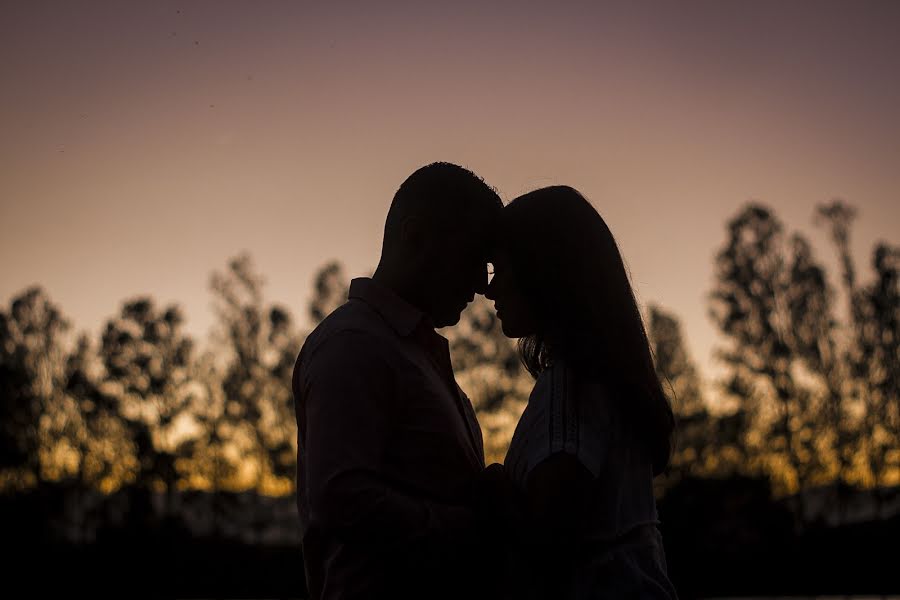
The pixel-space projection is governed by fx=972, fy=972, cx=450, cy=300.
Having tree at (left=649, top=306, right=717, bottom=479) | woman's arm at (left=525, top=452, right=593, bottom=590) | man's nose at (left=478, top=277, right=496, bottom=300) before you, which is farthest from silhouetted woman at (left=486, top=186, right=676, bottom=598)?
tree at (left=649, top=306, right=717, bottom=479)

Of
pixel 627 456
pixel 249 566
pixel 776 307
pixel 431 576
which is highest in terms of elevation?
pixel 776 307

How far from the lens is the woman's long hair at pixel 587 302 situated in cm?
353

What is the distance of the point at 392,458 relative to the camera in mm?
3668

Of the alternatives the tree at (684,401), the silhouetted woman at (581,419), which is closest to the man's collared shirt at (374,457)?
the silhouetted woman at (581,419)

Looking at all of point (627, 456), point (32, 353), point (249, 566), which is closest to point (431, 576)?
point (627, 456)

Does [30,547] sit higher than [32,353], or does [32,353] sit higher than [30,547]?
[32,353]

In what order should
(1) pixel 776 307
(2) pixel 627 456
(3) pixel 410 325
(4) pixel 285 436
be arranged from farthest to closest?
1. (4) pixel 285 436
2. (1) pixel 776 307
3. (3) pixel 410 325
4. (2) pixel 627 456

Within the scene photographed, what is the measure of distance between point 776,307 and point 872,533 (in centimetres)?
909

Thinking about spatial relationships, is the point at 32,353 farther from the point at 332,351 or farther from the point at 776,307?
the point at 332,351

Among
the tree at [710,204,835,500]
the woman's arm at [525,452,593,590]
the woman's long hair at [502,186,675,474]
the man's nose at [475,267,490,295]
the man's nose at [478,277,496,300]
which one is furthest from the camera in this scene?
the tree at [710,204,835,500]

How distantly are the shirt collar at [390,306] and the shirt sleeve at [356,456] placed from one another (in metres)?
0.34

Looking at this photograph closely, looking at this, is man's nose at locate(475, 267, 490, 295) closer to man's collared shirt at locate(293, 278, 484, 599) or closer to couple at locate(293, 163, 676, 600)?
couple at locate(293, 163, 676, 600)

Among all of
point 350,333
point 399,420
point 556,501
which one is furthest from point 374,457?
point 556,501

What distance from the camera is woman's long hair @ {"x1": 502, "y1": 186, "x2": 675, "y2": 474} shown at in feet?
11.6
